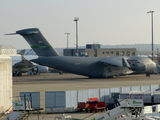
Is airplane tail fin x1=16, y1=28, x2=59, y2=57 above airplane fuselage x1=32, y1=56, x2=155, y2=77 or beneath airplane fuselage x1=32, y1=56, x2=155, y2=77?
above

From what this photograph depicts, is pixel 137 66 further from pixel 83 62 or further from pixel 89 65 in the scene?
pixel 83 62

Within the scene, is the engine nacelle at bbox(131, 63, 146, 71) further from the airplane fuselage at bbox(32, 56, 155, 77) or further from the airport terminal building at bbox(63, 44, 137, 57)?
the airport terminal building at bbox(63, 44, 137, 57)

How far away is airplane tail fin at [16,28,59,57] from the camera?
6700 cm

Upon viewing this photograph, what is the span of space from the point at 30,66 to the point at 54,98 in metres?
52.9

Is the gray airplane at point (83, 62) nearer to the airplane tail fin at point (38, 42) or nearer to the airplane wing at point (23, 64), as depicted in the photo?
the airplane tail fin at point (38, 42)

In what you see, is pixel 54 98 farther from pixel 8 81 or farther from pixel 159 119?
pixel 159 119

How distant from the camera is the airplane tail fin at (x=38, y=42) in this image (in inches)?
2638

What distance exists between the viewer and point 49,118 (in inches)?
1234

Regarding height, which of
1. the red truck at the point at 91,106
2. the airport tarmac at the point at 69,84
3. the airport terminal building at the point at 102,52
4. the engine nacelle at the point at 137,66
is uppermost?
the airport terminal building at the point at 102,52

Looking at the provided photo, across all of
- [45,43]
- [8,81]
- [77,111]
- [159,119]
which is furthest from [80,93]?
[45,43]

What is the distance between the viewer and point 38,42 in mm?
67750

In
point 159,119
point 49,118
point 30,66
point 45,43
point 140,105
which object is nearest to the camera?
point 140,105

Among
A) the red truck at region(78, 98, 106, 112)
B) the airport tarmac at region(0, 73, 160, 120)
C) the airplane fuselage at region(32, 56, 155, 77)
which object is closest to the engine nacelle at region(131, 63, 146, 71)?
the airplane fuselage at region(32, 56, 155, 77)

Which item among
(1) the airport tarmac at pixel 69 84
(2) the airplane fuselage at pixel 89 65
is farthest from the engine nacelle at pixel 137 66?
(1) the airport tarmac at pixel 69 84
